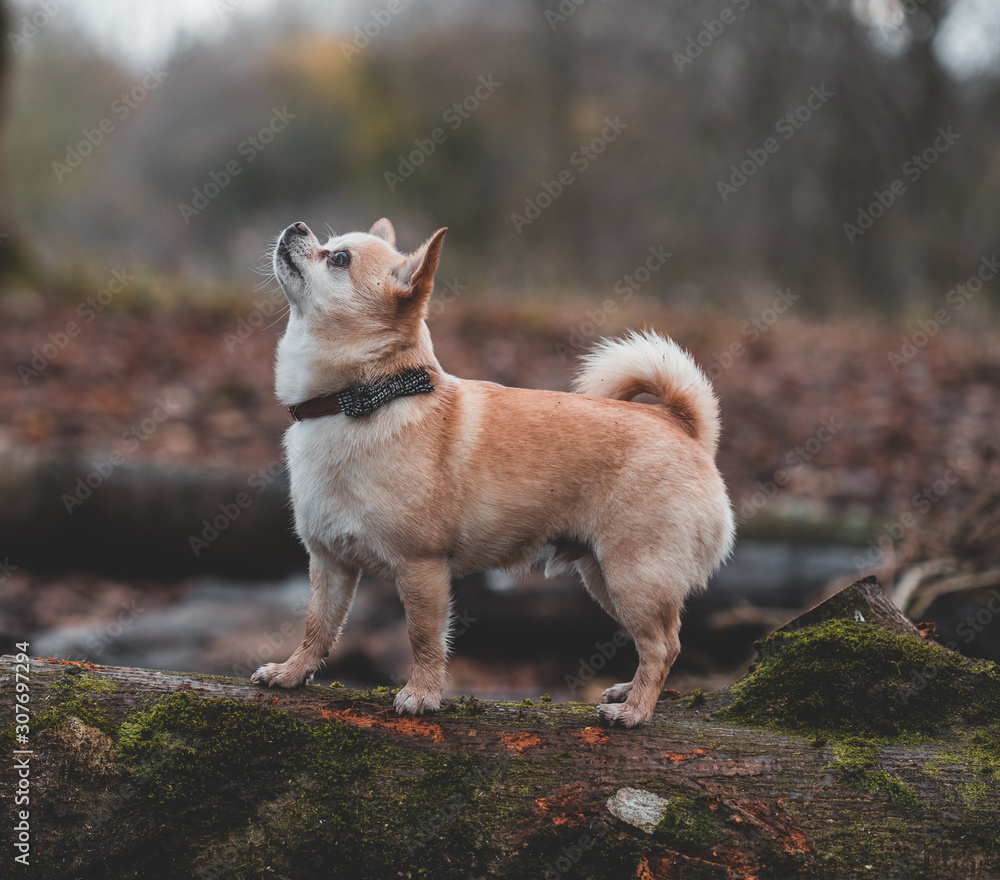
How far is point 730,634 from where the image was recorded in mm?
5863

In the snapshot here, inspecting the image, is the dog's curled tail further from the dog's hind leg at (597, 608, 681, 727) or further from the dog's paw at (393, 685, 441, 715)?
the dog's paw at (393, 685, 441, 715)

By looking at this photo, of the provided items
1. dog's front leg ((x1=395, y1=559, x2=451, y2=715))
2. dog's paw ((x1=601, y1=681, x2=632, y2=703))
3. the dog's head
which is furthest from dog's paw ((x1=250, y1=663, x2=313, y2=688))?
dog's paw ((x1=601, y1=681, x2=632, y2=703))

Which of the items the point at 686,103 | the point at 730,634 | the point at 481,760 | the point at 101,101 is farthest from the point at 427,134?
the point at 481,760

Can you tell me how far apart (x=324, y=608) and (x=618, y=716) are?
1.18 meters

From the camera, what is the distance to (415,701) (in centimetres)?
284

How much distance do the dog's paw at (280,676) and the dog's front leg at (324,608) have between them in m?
0.04

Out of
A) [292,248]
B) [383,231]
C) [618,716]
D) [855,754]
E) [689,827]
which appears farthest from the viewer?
[383,231]

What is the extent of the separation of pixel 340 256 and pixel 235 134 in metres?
16.6

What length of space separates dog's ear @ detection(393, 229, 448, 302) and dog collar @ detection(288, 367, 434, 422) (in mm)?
291

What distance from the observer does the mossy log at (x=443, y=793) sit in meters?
2.40

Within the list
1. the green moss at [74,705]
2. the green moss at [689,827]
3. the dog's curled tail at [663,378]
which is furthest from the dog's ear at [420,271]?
the green moss at [689,827]

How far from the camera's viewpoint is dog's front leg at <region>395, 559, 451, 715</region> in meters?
2.94

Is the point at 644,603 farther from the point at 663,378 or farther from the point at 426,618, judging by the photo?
the point at 663,378

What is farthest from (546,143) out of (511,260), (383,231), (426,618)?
(426,618)
